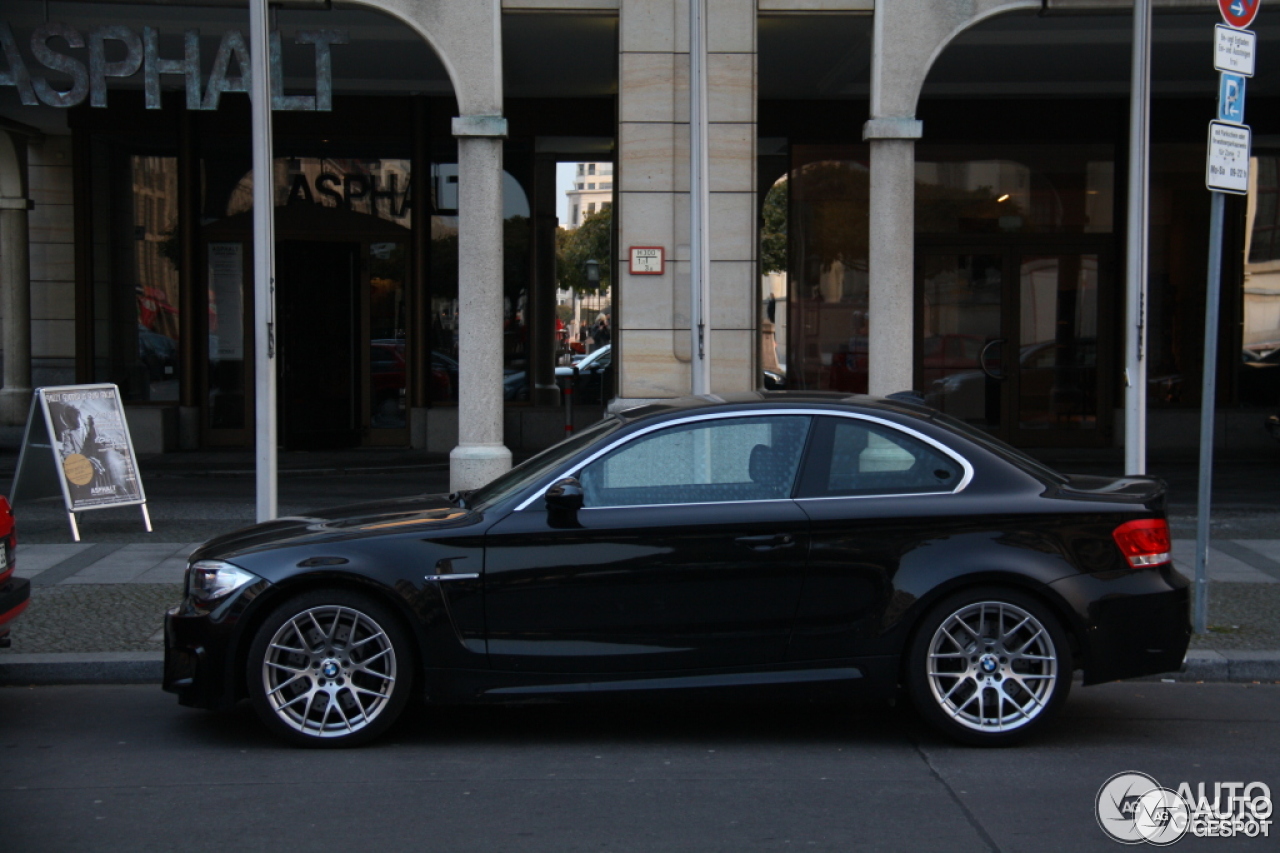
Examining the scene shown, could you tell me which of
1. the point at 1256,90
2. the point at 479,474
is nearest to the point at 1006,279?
the point at 1256,90

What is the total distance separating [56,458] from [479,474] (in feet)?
11.3

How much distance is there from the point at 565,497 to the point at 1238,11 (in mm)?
4982

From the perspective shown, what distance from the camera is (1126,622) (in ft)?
18.1

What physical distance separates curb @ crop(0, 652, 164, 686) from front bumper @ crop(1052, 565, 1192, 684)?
180 inches

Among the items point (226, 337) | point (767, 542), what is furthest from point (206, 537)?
point (226, 337)

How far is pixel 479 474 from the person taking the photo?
1146cm

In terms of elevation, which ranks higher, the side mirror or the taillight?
the side mirror

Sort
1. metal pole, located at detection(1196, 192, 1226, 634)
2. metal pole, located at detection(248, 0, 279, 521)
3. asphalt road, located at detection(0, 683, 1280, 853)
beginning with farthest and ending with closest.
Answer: metal pole, located at detection(248, 0, 279, 521)
metal pole, located at detection(1196, 192, 1226, 634)
asphalt road, located at detection(0, 683, 1280, 853)

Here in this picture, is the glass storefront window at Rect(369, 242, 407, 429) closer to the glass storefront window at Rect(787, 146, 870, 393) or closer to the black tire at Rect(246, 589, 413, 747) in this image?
the glass storefront window at Rect(787, 146, 870, 393)

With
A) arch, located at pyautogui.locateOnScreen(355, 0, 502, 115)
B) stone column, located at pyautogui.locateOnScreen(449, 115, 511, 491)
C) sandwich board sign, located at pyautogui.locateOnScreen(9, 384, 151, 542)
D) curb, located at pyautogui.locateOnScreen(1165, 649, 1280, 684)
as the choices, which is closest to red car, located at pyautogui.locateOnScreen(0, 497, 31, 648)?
sandwich board sign, located at pyautogui.locateOnScreen(9, 384, 151, 542)

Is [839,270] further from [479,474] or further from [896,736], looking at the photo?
[896,736]

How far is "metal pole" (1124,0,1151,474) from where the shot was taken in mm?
8562

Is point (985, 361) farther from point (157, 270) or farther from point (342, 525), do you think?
point (342, 525)

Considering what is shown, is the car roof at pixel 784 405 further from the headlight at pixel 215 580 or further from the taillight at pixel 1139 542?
the headlight at pixel 215 580
